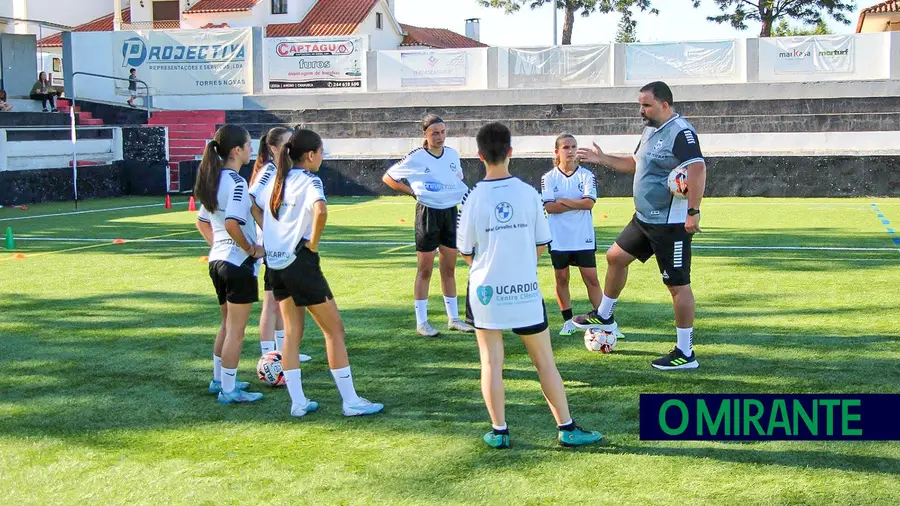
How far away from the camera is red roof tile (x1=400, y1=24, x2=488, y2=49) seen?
73.6 metres

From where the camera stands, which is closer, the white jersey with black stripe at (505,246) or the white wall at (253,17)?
the white jersey with black stripe at (505,246)

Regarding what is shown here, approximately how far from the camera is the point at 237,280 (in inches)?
265

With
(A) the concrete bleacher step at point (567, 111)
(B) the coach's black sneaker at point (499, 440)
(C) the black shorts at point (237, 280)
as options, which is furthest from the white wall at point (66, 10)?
(B) the coach's black sneaker at point (499, 440)

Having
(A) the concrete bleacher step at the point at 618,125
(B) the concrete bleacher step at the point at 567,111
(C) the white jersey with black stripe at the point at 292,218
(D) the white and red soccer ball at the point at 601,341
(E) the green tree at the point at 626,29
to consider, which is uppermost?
(E) the green tree at the point at 626,29

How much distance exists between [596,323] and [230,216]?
10.9ft

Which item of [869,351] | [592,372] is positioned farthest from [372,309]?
[869,351]

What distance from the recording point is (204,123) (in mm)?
35750

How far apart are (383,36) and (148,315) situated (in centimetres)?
6353

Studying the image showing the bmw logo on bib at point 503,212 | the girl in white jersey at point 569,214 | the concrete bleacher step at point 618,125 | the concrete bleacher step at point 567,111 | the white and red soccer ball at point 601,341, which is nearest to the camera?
the bmw logo on bib at point 503,212

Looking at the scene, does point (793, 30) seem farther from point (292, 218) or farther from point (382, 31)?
point (292, 218)

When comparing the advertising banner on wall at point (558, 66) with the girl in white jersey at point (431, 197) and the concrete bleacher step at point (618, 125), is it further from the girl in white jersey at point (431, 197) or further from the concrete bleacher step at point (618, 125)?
the girl in white jersey at point (431, 197)

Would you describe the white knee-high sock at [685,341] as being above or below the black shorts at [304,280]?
below

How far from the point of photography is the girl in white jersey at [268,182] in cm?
688

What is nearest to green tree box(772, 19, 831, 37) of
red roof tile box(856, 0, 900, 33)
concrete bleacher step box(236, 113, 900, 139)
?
red roof tile box(856, 0, 900, 33)
